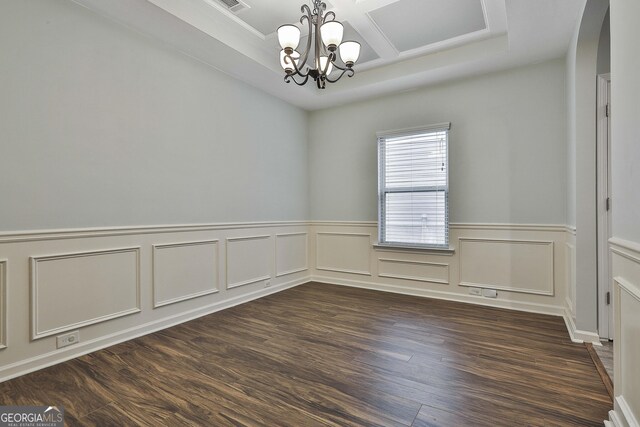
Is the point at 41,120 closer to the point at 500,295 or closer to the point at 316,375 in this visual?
the point at 316,375

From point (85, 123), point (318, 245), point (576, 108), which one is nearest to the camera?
point (85, 123)

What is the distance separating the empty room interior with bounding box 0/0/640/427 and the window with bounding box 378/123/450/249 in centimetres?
3

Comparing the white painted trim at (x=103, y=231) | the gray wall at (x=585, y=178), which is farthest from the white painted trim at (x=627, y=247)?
the white painted trim at (x=103, y=231)

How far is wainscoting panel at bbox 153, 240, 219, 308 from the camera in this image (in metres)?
3.05

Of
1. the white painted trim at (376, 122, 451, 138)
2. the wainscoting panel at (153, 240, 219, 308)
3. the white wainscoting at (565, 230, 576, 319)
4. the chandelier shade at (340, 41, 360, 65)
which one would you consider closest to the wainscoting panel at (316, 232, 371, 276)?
the white painted trim at (376, 122, 451, 138)

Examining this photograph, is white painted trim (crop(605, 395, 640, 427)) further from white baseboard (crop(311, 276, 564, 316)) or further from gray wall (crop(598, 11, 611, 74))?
gray wall (crop(598, 11, 611, 74))

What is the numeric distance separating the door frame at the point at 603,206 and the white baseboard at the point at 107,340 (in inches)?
131

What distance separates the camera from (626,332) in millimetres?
1419

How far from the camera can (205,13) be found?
286cm

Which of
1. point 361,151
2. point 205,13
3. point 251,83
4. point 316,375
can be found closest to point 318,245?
point 361,151

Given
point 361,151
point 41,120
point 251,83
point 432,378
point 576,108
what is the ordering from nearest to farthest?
1. point 432,378
2. point 41,120
3. point 576,108
4. point 251,83
5. point 361,151

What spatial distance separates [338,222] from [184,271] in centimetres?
225

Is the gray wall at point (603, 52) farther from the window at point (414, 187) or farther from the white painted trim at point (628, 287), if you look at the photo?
the white painted trim at point (628, 287)

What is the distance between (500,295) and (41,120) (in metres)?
4.40
